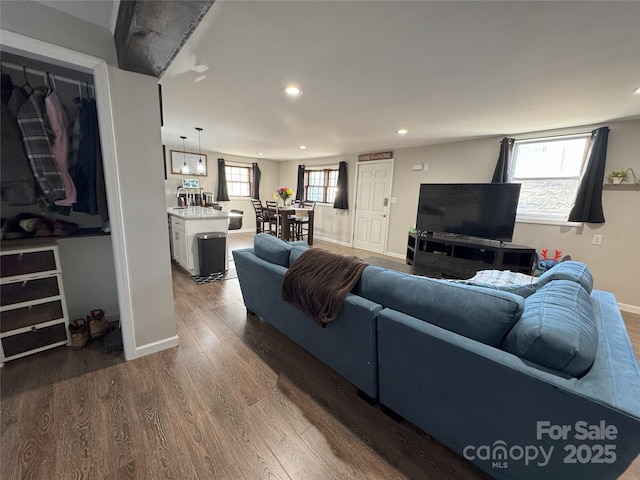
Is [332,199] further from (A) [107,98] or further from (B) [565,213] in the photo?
(A) [107,98]

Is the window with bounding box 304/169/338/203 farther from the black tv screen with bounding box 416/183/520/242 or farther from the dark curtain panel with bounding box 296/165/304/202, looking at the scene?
the black tv screen with bounding box 416/183/520/242

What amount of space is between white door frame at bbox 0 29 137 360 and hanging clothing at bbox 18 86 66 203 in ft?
1.05

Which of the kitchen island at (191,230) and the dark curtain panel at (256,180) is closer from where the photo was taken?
the kitchen island at (191,230)

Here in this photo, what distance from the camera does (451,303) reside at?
3.82 ft

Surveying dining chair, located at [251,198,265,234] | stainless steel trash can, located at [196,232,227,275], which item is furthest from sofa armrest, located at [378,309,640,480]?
dining chair, located at [251,198,265,234]

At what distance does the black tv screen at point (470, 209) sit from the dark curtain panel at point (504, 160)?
460 mm

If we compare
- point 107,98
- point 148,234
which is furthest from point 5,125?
point 148,234

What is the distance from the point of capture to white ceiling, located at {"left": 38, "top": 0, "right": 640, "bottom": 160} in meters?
1.34

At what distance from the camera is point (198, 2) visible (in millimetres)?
1015

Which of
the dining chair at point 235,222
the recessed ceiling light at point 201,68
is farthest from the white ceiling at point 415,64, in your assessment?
the dining chair at point 235,222

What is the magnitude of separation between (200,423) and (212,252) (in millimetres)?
2515

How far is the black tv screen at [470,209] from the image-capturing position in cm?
332

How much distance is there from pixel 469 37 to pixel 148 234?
2466 mm

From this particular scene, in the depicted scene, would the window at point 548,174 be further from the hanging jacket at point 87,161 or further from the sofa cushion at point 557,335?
the hanging jacket at point 87,161
